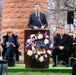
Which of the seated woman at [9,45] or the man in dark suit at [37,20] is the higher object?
the man in dark suit at [37,20]

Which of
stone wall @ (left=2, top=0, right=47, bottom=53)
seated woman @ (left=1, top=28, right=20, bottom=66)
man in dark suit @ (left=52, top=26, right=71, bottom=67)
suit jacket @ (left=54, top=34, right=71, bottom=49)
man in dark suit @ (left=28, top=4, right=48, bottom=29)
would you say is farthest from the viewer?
stone wall @ (left=2, top=0, right=47, bottom=53)

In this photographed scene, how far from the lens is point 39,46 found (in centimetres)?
1355

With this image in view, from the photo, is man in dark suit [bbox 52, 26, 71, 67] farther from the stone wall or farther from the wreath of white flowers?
the stone wall

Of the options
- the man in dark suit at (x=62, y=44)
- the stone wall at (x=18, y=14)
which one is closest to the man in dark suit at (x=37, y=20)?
the man in dark suit at (x=62, y=44)

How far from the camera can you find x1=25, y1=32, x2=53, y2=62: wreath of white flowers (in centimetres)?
1346

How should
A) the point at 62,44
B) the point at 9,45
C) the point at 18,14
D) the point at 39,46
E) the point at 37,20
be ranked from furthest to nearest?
the point at 18,14 < the point at 62,44 < the point at 9,45 < the point at 37,20 < the point at 39,46

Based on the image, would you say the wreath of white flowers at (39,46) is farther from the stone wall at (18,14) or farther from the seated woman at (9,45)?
the stone wall at (18,14)

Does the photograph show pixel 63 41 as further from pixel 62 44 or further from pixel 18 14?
pixel 18 14

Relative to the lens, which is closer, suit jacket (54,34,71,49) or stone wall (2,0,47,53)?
suit jacket (54,34,71,49)

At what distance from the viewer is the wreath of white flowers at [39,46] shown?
13.5 metres

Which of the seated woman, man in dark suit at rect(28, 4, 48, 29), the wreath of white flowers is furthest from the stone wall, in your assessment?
the wreath of white flowers

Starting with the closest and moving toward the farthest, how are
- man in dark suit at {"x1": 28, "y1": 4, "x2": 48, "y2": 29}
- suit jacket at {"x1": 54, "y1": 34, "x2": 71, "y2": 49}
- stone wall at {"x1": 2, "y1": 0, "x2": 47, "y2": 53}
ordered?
man in dark suit at {"x1": 28, "y1": 4, "x2": 48, "y2": 29} → suit jacket at {"x1": 54, "y1": 34, "x2": 71, "y2": 49} → stone wall at {"x1": 2, "y1": 0, "x2": 47, "y2": 53}

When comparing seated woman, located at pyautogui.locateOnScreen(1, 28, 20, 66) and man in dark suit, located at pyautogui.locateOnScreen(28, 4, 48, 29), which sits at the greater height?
man in dark suit, located at pyautogui.locateOnScreen(28, 4, 48, 29)

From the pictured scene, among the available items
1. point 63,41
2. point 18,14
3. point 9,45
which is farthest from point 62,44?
point 18,14
